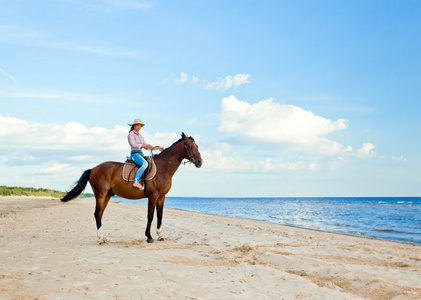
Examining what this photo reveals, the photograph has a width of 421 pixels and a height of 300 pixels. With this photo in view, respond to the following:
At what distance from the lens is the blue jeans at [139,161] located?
895 cm

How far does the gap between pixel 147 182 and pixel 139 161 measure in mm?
621

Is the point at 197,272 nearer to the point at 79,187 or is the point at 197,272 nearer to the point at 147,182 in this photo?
the point at 147,182

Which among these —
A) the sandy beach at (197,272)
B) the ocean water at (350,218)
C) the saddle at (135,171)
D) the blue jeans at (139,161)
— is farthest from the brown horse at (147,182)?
the ocean water at (350,218)

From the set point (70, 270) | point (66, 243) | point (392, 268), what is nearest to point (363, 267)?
point (392, 268)

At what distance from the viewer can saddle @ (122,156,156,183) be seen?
9078mm

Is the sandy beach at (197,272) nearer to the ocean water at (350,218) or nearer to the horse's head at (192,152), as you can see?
the horse's head at (192,152)

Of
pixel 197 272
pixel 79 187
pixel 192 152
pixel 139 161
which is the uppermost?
pixel 192 152

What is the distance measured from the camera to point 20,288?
425 cm

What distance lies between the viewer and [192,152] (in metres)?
9.26

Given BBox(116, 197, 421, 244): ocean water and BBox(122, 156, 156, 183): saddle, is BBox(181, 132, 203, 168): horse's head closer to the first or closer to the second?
BBox(122, 156, 156, 183): saddle

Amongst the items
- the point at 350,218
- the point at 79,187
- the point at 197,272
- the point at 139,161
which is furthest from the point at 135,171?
the point at 350,218

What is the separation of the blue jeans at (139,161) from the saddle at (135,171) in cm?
16

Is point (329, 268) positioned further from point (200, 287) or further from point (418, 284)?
point (200, 287)

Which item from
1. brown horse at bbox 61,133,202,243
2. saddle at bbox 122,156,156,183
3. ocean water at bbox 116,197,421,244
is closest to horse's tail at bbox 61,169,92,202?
brown horse at bbox 61,133,202,243
